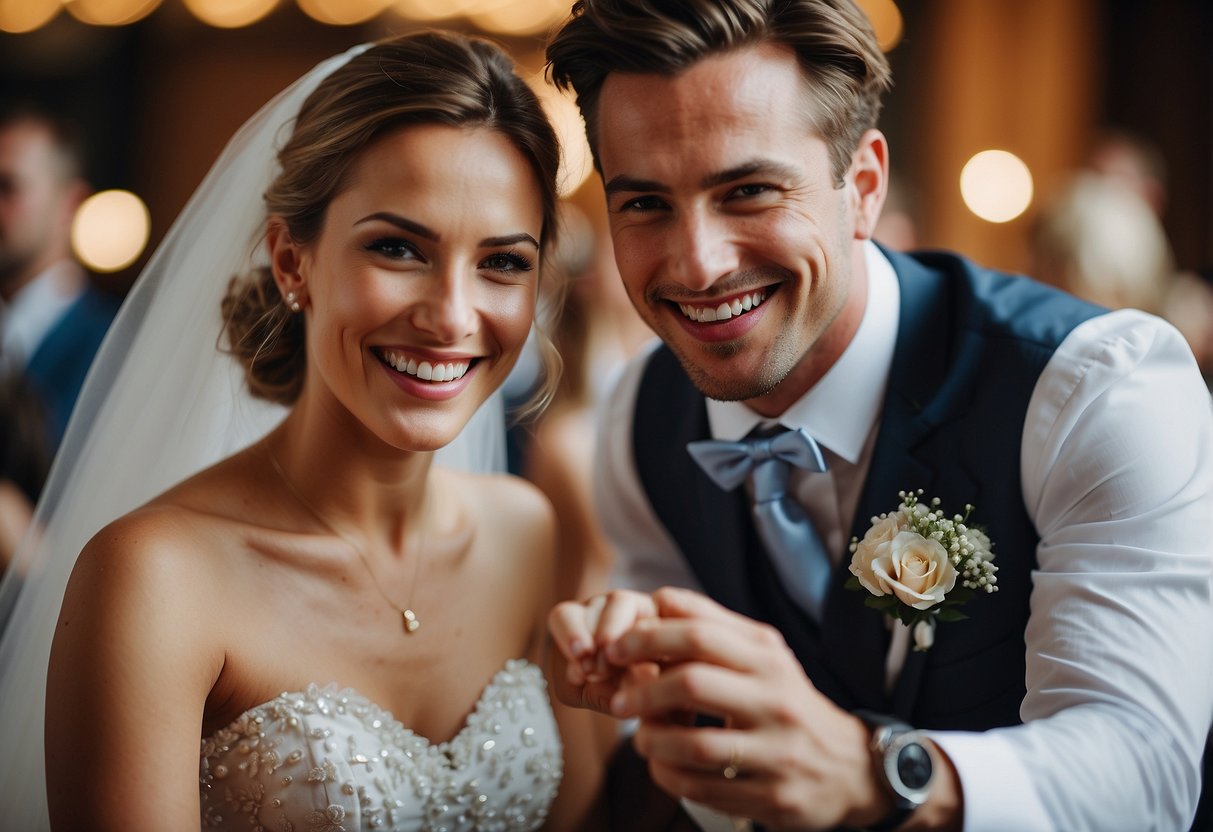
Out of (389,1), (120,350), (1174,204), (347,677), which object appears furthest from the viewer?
(389,1)

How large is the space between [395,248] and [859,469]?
3.17ft

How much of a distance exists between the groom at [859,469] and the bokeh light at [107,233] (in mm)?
5196

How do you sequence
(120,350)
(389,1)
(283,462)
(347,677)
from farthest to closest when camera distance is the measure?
(389,1)
(120,350)
(283,462)
(347,677)

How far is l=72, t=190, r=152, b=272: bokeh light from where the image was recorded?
6602 mm

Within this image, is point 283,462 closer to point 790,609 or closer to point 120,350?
point 120,350

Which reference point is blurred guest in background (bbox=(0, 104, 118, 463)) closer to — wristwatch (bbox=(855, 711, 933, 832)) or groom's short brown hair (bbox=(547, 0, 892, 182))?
groom's short brown hair (bbox=(547, 0, 892, 182))

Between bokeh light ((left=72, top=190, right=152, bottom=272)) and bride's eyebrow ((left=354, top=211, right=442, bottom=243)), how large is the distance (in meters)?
5.05

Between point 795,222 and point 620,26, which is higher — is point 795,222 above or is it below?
below

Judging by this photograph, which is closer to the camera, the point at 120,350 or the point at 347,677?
the point at 347,677

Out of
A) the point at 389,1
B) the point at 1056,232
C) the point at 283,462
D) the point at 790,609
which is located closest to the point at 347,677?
the point at 283,462

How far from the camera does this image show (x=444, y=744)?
2039 mm

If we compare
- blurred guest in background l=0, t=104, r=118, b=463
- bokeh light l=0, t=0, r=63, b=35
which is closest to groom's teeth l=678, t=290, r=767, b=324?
blurred guest in background l=0, t=104, r=118, b=463

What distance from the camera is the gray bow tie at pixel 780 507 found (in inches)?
83.4

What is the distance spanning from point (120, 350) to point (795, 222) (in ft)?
4.55
